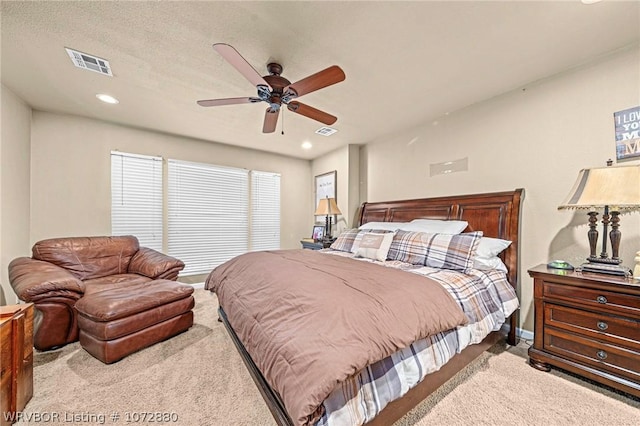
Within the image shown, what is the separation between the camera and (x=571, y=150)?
7.54 feet

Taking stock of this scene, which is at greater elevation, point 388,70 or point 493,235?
point 388,70

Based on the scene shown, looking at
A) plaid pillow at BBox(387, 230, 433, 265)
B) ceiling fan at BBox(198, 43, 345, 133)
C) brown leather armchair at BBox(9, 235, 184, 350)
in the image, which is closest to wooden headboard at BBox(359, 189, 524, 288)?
plaid pillow at BBox(387, 230, 433, 265)

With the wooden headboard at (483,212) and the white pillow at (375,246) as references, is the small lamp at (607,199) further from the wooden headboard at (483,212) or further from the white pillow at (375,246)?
the white pillow at (375,246)

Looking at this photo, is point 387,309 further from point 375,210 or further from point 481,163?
point 375,210

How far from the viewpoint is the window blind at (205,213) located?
4.16 m

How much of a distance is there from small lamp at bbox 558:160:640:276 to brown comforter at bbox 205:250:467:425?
1300mm

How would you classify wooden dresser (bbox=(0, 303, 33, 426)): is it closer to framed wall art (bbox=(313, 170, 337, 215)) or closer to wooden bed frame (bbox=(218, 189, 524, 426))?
wooden bed frame (bbox=(218, 189, 524, 426))

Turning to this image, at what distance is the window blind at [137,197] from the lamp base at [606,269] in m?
5.12

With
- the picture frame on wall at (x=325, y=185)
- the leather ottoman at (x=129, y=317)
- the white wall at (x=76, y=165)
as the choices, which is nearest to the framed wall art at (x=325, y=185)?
the picture frame on wall at (x=325, y=185)

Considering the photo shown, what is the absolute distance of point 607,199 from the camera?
176cm

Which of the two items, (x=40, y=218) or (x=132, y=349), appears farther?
(x=40, y=218)

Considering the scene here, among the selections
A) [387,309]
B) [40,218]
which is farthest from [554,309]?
[40,218]

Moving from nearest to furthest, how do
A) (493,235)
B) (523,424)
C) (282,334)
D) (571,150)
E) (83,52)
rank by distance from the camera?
(282,334) < (523,424) < (83,52) < (571,150) < (493,235)

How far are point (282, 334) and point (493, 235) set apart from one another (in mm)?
2536
